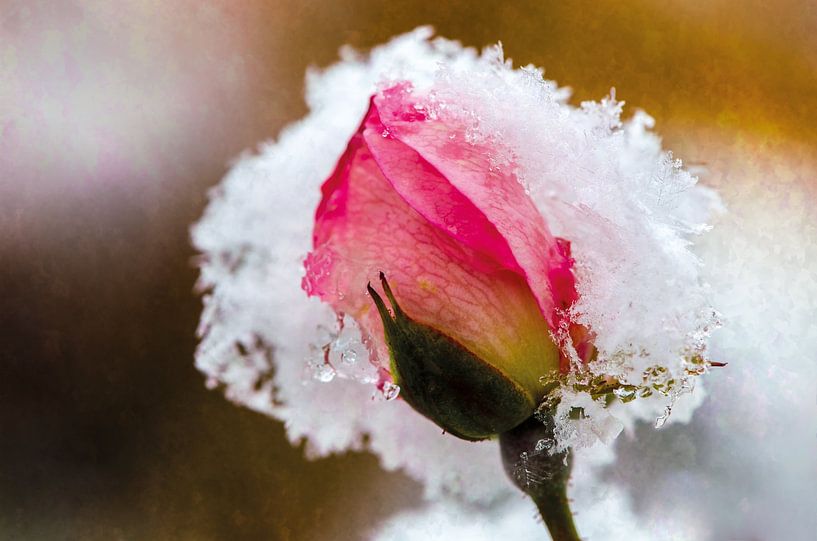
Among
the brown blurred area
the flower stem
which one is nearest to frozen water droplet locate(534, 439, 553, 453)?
the flower stem

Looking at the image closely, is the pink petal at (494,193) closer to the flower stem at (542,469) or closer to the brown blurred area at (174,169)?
the flower stem at (542,469)

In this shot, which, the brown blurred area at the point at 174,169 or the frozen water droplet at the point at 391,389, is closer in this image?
the frozen water droplet at the point at 391,389

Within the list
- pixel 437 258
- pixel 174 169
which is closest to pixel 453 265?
pixel 437 258

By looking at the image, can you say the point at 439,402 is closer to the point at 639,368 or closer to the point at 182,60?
the point at 639,368

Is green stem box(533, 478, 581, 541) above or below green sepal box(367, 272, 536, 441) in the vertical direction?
below

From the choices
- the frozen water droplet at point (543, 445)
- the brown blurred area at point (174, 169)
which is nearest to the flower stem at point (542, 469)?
the frozen water droplet at point (543, 445)

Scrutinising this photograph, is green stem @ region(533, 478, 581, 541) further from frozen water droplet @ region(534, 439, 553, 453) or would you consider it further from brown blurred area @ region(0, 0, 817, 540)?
brown blurred area @ region(0, 0, 817, 540)
